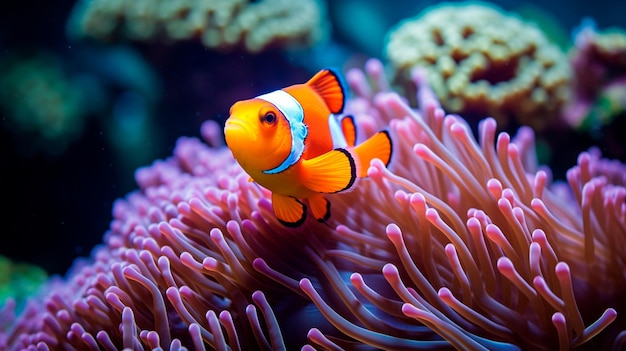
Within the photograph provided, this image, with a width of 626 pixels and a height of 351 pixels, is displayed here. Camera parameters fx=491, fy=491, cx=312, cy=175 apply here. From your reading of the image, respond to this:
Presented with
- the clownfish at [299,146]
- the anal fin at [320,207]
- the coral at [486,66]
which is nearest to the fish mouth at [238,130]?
the clownfish at [299,146]

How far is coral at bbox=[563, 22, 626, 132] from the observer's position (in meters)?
2.35

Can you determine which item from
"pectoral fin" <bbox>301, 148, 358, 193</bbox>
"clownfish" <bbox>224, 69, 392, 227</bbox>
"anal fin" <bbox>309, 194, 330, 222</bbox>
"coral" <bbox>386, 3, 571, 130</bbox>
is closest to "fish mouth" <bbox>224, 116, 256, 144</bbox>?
"clownfish" <bbox>224, 69, 392, 227</bbox>

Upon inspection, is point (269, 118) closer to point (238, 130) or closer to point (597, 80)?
point (238, 130)

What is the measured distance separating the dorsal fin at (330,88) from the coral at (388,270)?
21 cm

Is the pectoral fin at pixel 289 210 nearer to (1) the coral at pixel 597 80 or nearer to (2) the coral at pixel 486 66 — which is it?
(2) the coral at pixel 486 66

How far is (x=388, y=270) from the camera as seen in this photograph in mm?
1108

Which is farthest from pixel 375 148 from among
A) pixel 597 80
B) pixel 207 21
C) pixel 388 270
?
pixel 597 80

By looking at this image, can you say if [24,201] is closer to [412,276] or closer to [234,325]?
[234,325]

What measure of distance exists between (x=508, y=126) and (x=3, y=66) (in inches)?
99.0

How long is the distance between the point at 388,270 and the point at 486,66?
5.13 feet

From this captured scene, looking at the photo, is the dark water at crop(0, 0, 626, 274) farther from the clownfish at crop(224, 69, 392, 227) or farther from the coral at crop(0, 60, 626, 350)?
the clownfish at crop(224, 69, 392, 227)

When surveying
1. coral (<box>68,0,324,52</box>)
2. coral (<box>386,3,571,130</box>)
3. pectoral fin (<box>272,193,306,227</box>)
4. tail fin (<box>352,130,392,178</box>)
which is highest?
coral (<box>68,0,324,52</box>)

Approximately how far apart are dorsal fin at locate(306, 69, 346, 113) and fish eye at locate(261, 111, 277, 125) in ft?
1.00

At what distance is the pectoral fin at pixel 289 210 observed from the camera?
4.09 feet
